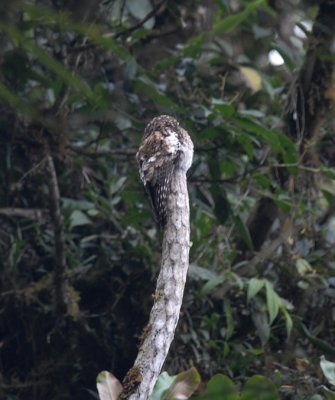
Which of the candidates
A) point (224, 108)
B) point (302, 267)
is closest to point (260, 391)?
point (224, 108)

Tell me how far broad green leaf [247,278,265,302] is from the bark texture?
1411 millimetres

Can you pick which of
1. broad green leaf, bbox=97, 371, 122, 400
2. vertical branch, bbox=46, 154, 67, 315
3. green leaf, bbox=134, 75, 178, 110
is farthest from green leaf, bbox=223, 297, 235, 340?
broad green leaf, bbox=97, 371, 122, 400

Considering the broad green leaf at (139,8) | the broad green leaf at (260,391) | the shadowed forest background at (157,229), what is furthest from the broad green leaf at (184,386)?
the broad green leaf at (139,8)

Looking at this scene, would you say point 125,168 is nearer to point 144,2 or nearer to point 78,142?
point 78,142

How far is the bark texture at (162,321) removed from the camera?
1.57 meters

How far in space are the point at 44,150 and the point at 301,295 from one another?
1.28m

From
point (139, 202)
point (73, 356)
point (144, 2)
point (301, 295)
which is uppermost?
point (144, 2)

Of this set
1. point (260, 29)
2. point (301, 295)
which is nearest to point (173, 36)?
point (260, 29)

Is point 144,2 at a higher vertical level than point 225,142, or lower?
higher

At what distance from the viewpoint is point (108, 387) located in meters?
1.78

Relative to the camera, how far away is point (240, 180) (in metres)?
3.25

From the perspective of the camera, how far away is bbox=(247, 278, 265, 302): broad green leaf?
10.0ft

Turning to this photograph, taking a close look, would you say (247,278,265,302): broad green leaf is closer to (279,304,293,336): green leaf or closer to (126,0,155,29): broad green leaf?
(279,304,293,336): green leaf

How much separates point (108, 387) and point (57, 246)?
149 centimetres
